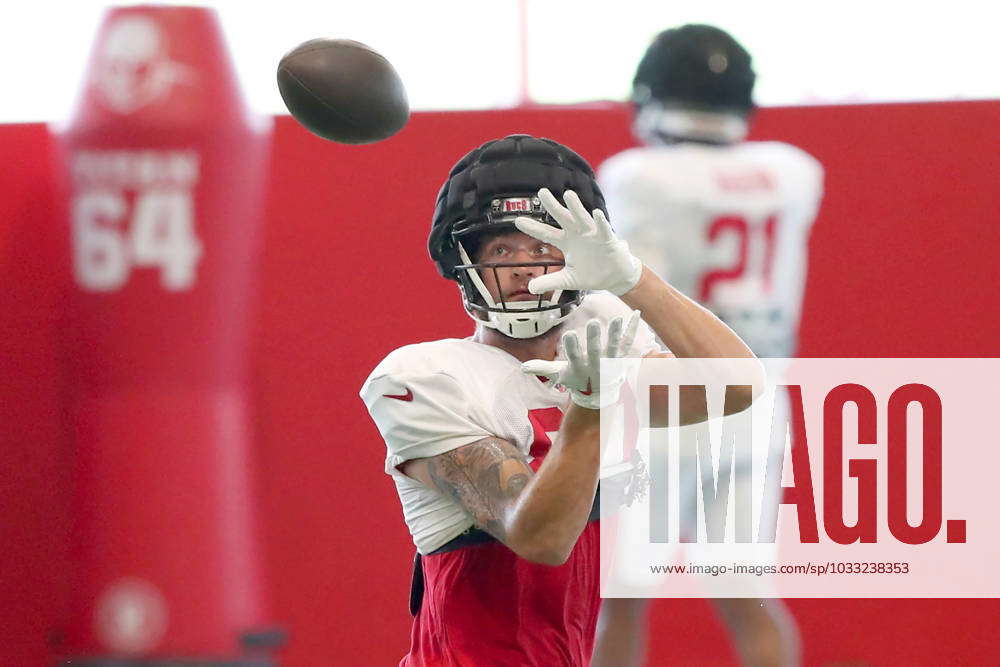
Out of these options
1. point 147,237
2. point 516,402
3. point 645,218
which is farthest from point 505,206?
point 147,237

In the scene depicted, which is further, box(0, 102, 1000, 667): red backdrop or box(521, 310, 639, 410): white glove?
box(0, 102, 1000, 667): red backdrop

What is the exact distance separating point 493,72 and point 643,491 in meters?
2.10

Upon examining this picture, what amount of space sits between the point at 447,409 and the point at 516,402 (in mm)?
112

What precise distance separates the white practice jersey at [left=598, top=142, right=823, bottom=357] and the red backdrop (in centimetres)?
62

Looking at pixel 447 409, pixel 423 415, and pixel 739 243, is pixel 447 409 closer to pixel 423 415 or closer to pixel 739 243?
pixel 423 415

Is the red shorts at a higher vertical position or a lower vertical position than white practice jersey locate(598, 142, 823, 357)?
lower

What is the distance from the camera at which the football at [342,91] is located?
2.45 m

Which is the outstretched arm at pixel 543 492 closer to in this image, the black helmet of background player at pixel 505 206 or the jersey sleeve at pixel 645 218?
the black helmet of background player at pixel 505 206

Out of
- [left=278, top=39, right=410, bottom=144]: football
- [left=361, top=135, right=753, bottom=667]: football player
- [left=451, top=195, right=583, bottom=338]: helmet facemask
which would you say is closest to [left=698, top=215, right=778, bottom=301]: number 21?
[left=278, top=39, right=410, bottom=144]: football

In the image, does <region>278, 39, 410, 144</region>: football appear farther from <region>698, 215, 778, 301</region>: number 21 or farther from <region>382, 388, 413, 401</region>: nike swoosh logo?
<region>698, 215, 778, 301</region>: number 21

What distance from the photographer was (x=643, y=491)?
2.09m

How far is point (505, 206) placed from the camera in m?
1.93

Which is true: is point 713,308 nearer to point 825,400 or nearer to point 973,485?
point 825,400

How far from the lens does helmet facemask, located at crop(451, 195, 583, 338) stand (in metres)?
1.92
